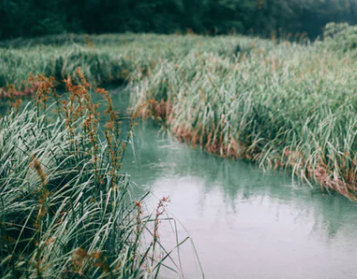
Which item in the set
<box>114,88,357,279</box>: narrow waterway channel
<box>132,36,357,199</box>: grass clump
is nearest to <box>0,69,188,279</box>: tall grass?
<box>114,88,357,279</box>: narrow waterway channel

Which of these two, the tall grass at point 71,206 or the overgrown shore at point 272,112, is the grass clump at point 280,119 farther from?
the tall grass at point 71,206

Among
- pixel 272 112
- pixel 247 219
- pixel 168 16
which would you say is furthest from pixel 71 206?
pixel 168 16

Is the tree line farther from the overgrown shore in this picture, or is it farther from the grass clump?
the grass clump

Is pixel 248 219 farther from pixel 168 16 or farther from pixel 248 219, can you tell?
pixel 168 16

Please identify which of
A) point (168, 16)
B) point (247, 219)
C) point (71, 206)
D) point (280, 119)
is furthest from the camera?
point (168, 16)

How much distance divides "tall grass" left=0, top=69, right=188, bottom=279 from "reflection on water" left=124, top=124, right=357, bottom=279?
409mm

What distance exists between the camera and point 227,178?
4.45 m

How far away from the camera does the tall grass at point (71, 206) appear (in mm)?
2211

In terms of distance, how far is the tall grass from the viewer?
2.21 meters

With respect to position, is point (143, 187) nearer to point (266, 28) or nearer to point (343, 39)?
point (343, 39)

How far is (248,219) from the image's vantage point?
3.51 meters

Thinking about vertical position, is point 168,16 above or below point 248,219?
above

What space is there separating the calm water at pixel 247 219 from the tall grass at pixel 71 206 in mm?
378

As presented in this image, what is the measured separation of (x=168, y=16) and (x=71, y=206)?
20.3 metres
